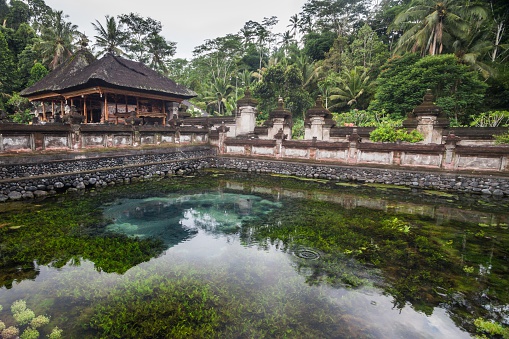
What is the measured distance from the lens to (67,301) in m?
4.34

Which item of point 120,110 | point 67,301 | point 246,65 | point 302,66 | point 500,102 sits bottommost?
point 67,301

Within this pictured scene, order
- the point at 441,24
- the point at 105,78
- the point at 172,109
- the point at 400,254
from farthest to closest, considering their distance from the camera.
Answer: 1. the point at 172,109
2. the point at 441,24
3. the point at 105,78
4. the point at 400,254

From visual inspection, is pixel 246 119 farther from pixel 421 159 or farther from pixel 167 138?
pixel 421 159

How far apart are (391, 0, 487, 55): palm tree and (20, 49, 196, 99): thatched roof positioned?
894 inches

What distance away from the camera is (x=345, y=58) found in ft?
113

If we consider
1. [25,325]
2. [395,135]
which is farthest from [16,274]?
[395,135]

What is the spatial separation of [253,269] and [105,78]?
17569mm

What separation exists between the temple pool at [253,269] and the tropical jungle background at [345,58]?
52.2 ft

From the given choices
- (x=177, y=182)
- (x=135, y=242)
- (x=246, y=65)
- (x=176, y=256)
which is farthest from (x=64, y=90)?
(x=246, y=65)

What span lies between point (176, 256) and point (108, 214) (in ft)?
12.5

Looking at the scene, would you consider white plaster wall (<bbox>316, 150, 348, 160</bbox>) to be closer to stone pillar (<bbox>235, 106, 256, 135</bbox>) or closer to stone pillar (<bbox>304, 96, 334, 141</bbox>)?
stone pillar (<bbox>304, 96, 334, 141</bbox>)

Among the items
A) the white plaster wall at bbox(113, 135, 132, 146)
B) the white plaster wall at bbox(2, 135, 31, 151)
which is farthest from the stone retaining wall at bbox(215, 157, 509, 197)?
the white plaster wall at bbox(2, 135, 31, 151)

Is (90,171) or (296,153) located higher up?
(296,153)

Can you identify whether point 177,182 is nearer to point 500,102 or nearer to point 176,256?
point 176,256
